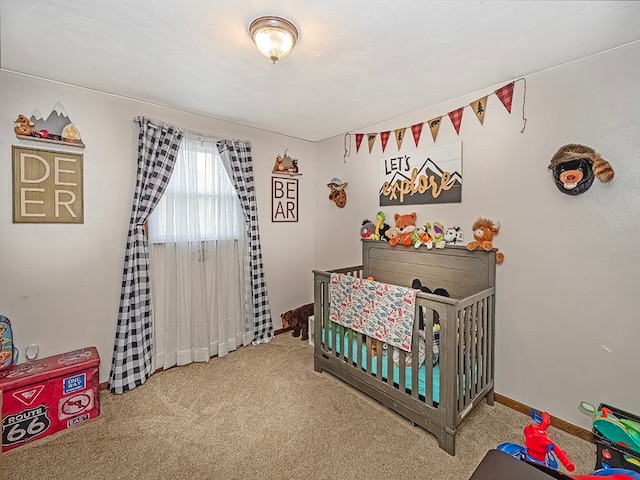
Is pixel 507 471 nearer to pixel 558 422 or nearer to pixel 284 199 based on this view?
pixel 558 422

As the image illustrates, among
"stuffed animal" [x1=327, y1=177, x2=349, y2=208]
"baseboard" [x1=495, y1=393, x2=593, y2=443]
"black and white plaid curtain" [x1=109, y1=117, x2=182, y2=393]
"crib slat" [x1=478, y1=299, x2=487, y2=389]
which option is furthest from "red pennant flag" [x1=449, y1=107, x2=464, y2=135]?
"black and white plaid curtain" [x1=109, y1=117, x2=182, y2=393]

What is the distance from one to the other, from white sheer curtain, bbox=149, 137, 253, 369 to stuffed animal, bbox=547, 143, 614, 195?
2.62 meters

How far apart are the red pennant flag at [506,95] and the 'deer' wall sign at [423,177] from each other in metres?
0.38

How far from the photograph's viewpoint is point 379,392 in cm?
213

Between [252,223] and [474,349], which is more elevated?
[252,223]

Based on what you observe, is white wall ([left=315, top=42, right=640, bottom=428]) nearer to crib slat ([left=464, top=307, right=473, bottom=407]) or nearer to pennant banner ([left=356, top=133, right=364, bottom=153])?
crib slat ([left=464, top=307, right=473, bottom=407])

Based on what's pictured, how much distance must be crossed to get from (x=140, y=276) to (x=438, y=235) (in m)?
2.45

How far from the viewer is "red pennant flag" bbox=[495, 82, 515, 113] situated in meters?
2.10

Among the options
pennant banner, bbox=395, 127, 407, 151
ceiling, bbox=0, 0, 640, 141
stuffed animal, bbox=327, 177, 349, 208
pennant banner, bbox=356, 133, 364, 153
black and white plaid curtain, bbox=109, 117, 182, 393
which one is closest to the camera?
ceiling, bbox=0, 0, 640, 141

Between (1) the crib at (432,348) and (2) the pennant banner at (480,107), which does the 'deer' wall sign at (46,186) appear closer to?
(1) the crib at (432,348)

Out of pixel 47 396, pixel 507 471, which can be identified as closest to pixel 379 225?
pixel 507 471

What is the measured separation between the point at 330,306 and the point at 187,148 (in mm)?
1906

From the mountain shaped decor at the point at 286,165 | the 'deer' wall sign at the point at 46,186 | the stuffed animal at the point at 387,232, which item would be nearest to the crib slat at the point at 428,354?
the stuffed animal at the point at 387,232

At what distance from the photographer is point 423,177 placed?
8.64 feet
